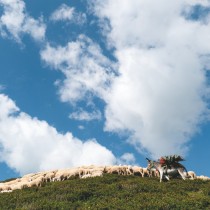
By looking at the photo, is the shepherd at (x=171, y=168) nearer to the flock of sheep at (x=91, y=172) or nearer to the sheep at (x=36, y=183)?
the flock of sheep at (x=91, y=172)

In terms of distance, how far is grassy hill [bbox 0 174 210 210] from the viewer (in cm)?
2023

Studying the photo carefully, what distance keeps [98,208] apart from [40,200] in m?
4.65

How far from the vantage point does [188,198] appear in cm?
2162

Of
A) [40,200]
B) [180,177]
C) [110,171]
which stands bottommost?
[40,200]

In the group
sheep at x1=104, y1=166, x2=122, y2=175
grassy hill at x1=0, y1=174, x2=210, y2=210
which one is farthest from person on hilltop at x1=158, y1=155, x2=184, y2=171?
sheep at x1=104, y1=166, x2=122, y2=175

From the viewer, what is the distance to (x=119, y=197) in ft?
75.2

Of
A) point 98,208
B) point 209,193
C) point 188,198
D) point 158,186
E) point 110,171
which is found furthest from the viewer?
point 110,171

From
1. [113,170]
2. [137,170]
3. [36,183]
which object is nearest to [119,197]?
[36,183]

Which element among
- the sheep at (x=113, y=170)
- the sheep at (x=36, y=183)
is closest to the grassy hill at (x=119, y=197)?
the sheep at (x=36, y=183)

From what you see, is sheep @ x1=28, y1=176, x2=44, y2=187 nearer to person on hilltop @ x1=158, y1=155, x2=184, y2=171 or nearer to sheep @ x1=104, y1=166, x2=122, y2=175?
sheep @ x1=104, y1=166, x2=122, y2=175

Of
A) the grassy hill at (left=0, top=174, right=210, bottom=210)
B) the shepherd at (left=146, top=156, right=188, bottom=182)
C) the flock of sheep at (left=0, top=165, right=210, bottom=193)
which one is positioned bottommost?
the grassy hill at (left=0, top=174, right=210, bottom=210)

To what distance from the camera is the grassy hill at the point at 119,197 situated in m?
20.2

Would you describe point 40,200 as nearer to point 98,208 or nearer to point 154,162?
point 98,208

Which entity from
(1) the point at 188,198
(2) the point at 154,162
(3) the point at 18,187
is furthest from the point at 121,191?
(3) the point at 18,187
